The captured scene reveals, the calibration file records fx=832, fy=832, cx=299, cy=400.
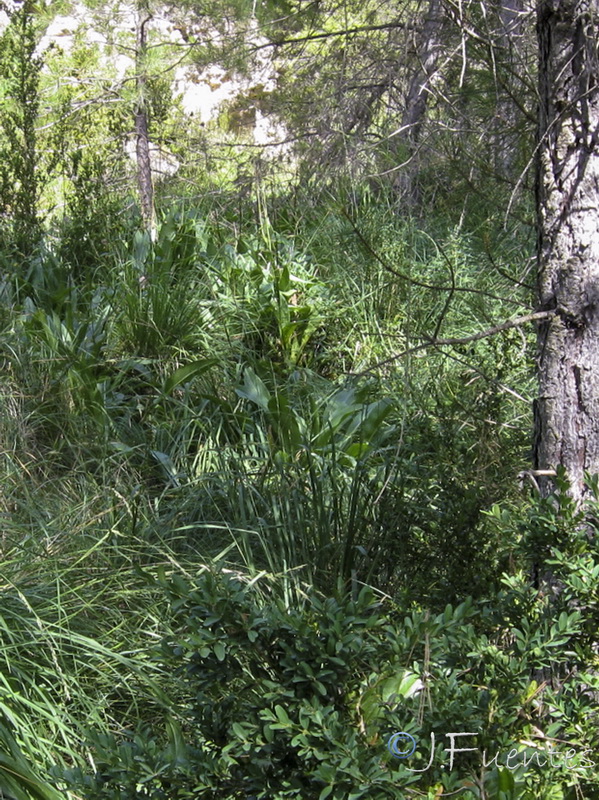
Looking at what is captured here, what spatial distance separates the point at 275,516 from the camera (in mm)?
2742

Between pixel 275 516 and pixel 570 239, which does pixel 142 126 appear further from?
pixel 570 239

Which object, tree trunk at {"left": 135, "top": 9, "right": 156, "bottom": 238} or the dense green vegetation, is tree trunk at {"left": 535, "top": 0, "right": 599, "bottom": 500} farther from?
tree trunk at {"left": 135, "top": 9, "right": 156, "bottom": 238}

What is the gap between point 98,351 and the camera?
4051 millimetres

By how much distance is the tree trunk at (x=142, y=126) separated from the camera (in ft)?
18.7

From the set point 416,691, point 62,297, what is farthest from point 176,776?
point 62,297

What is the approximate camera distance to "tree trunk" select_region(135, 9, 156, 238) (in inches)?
225

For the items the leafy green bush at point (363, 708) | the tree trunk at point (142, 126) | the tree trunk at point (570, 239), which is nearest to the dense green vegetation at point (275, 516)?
the leafy green bush at point (363, 708)

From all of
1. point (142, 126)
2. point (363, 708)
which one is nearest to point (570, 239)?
point (363, 708)

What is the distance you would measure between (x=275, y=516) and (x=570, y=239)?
1.29 m

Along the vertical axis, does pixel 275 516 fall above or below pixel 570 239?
below

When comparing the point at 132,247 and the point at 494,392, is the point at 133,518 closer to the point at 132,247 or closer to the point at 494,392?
the point at 494,392

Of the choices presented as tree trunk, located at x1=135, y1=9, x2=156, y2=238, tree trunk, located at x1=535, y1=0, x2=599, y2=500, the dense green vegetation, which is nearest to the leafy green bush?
the dense green vegetation

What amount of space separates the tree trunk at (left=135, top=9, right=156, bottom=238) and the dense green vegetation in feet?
0.88

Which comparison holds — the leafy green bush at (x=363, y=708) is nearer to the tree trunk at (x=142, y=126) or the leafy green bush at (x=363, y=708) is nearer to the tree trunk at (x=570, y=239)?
the tree trunk at (x=570, y=239)
